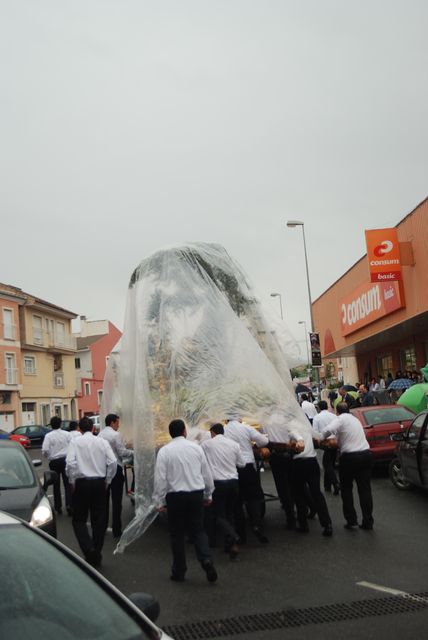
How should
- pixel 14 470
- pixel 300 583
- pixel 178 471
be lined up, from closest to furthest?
1. pixel 300 583
2. pixel 178 471
3. pixel 14 470

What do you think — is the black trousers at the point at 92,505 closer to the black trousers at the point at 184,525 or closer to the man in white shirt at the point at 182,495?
the man in white shirt at the point at 182,495

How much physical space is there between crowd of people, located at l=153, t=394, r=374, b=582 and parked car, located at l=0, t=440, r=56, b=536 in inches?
47.8

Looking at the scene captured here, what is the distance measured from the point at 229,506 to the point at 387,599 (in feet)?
9.38

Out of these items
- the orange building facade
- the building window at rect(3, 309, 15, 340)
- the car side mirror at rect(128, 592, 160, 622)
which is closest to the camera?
the car side mirror at rect(128, 592, 160, 622)

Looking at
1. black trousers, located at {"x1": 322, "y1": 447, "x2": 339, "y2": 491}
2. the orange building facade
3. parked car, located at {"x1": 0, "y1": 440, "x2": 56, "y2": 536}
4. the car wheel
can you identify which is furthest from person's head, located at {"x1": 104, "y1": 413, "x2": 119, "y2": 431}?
the orange building facade

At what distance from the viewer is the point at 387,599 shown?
5.62 meters

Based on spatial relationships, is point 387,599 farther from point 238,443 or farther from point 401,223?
point 401,223

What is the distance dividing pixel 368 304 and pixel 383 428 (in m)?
15.0

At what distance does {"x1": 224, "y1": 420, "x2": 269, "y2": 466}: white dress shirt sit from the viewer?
28.1 feet

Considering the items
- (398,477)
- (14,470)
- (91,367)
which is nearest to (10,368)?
(91,367)

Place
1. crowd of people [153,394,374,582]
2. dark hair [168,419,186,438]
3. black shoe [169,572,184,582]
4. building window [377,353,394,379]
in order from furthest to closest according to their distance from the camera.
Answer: building window [377,353,394,379]
dark hair [168,419,186,438]
crowd of people [153,394,374,582]
black shoe [169,572,184,582]

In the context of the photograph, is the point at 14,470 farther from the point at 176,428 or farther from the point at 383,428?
the point at 383,428

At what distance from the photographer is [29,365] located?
47.5m

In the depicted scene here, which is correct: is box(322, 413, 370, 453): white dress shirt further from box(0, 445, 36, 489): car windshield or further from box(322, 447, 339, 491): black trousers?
box(0, 445, 36, 489): car windshield
